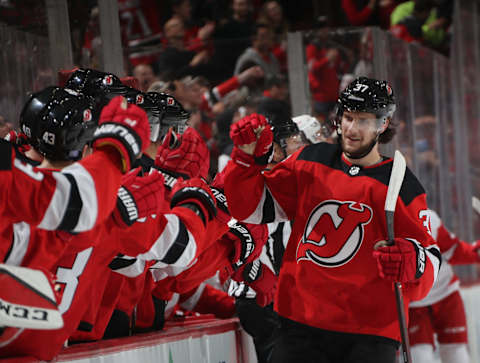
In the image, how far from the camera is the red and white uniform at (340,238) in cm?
273

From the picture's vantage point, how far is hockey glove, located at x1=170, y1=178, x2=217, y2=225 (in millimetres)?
2643

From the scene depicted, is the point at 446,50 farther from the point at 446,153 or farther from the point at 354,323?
the point at 354,323

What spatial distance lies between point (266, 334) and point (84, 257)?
130 cm

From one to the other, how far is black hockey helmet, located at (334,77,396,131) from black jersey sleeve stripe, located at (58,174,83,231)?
1178 millimetres

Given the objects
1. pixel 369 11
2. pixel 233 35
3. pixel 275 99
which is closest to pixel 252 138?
pixel 275 99

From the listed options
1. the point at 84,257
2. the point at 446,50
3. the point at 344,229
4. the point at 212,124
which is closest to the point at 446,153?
the point at 446,50

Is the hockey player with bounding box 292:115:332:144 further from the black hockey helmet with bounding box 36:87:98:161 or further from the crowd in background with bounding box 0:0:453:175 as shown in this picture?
the black hockey helmet with bounding box 36:87:98:161

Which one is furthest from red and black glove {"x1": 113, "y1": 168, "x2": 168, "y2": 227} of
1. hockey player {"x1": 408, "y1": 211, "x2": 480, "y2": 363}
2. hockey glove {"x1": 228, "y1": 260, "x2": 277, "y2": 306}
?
hockey player {"x1": 408, "y1": 211, "x2": 480, "y2": 363}

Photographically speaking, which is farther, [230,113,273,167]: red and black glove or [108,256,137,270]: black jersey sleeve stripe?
[108,256,137,270]: black jersey sleeve stripe

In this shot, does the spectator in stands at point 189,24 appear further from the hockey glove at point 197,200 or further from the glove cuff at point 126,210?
the glove cuff at point 126,210

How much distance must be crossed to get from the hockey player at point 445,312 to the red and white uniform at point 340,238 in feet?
8.66

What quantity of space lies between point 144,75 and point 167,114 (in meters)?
1.82

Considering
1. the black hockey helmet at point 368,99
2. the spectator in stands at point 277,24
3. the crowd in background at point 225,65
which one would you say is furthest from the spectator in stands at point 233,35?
the black hockey helmet at point 368,99

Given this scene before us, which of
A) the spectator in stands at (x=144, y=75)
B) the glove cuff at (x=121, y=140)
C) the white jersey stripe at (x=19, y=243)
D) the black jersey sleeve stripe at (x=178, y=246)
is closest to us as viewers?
the glove cuff at (x=121, y=140)
